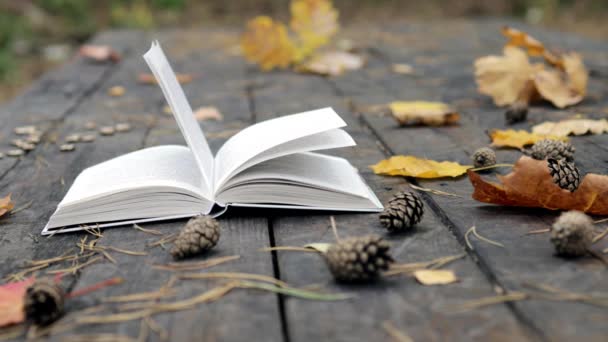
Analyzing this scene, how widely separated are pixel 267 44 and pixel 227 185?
2.03m

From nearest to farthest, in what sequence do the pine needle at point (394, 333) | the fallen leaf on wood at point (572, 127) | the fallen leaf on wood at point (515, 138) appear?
the pine needle at point (394, 333) < the fallen leaf on wood at point (515, 138) < the fallen leaf on wood at point (572, 127)

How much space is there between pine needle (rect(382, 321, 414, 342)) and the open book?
0.49 meters

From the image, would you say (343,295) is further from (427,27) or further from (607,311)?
(427,27)

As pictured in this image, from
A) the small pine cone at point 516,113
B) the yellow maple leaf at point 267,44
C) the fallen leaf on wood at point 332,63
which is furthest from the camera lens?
the fallen leaf on wood at point 332,63

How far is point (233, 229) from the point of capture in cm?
141

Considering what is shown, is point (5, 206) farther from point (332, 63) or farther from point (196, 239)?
point (332, 63)

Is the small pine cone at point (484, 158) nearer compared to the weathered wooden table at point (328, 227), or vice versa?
the weathered wooden table at point (328, 227)

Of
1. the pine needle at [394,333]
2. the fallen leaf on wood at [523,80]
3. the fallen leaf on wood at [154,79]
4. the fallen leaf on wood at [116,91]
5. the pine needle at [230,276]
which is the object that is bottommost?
the pine needle at [394,333]

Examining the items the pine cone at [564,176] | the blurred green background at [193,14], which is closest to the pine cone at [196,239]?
the pine cone at [564,176]

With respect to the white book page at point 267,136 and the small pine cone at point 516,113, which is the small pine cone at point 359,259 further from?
Answer: the small pine cone at point 516,113

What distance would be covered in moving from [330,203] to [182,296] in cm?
46

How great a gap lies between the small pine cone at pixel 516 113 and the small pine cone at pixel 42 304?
1674 millimetres

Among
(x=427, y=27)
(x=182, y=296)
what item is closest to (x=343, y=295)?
(x=182, y=296)

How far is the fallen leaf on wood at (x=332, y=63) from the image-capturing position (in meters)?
3.36
